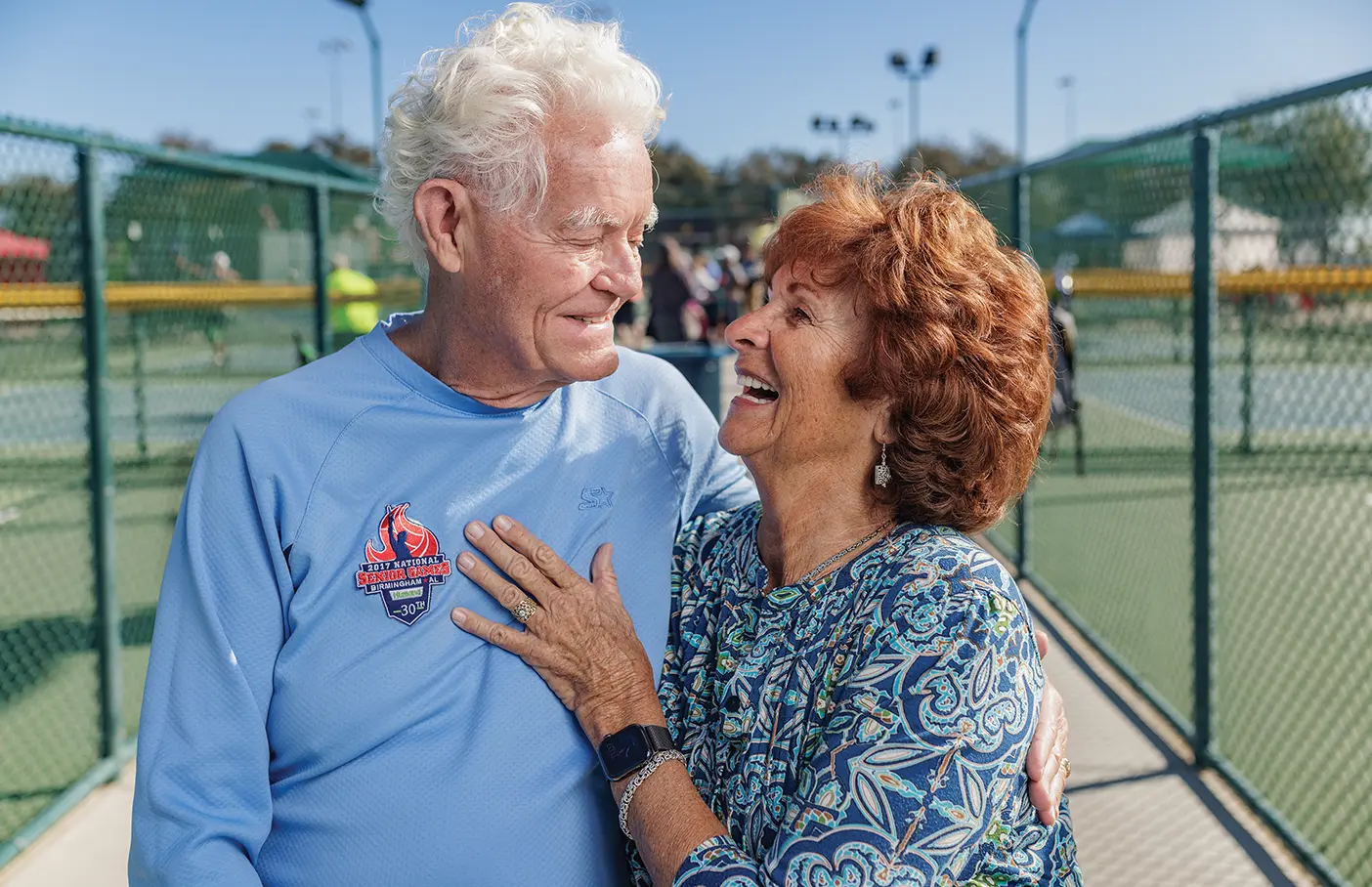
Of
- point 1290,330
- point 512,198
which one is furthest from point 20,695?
point 1290,330

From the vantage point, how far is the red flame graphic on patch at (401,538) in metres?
1.77

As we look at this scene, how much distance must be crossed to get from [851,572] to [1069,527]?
6.14 m

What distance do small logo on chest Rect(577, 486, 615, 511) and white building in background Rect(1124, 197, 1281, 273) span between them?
2.97m

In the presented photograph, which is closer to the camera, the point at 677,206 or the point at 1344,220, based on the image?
the point at 1344,220

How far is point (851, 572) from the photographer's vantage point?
1823 mm

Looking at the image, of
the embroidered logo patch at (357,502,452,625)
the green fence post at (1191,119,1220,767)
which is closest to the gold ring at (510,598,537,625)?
the embroidered logo patch at (357,502,452,625)

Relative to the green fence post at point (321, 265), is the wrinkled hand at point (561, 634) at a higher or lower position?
lower

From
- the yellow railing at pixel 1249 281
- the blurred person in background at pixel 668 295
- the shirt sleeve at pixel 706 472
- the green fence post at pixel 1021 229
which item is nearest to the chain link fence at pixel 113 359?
the shirt sleeve at pixel 706 472

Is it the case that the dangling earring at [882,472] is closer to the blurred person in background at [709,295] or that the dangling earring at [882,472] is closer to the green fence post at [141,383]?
the green fence post at [141,383]

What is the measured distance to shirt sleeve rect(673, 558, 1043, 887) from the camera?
1515mm

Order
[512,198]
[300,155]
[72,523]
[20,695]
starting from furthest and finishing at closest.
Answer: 1. [300,155]
2. [72,523]
3. [20,695]
4. [512,198]

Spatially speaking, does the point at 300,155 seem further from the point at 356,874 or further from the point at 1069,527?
the point at 356,874

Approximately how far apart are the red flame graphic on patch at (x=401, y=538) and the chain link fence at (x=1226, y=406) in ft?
4.25

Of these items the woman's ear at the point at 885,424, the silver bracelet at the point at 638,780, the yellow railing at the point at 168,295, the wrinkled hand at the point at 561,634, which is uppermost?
the yellow railing at the point at 168,295
